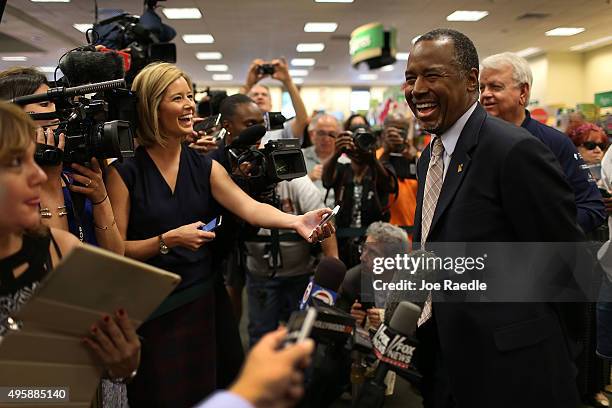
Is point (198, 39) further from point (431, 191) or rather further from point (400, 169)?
point (431, 191)

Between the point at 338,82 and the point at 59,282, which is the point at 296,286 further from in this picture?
the point at 338,82

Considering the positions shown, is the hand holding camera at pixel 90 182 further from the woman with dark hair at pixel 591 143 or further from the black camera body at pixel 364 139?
the woman with dark hair at pixel 591 143

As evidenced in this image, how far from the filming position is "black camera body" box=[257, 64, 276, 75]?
11.0ft

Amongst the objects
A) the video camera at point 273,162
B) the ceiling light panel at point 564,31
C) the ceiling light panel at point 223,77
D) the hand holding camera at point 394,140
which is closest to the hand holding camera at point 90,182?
the video camera at point 273,162

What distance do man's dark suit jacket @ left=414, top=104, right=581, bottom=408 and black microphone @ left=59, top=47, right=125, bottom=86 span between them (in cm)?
105

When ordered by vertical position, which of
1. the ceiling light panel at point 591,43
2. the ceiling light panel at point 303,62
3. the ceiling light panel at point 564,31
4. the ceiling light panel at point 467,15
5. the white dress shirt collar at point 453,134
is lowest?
the white dress shirt collar at point 453,134

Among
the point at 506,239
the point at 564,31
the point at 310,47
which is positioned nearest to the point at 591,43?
the point at 564,31

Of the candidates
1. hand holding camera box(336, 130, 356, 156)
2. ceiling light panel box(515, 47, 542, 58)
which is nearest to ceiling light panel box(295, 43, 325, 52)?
ceiling light panel box(515, 47, 542, 58)

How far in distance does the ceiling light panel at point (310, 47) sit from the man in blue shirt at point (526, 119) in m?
10.1

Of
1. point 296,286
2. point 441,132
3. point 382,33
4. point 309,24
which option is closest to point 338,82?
point 309,24

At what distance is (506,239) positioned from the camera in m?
1.37

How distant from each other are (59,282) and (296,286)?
2176mm

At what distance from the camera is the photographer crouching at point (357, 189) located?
3.04 metres

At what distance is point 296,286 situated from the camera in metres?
3.00
